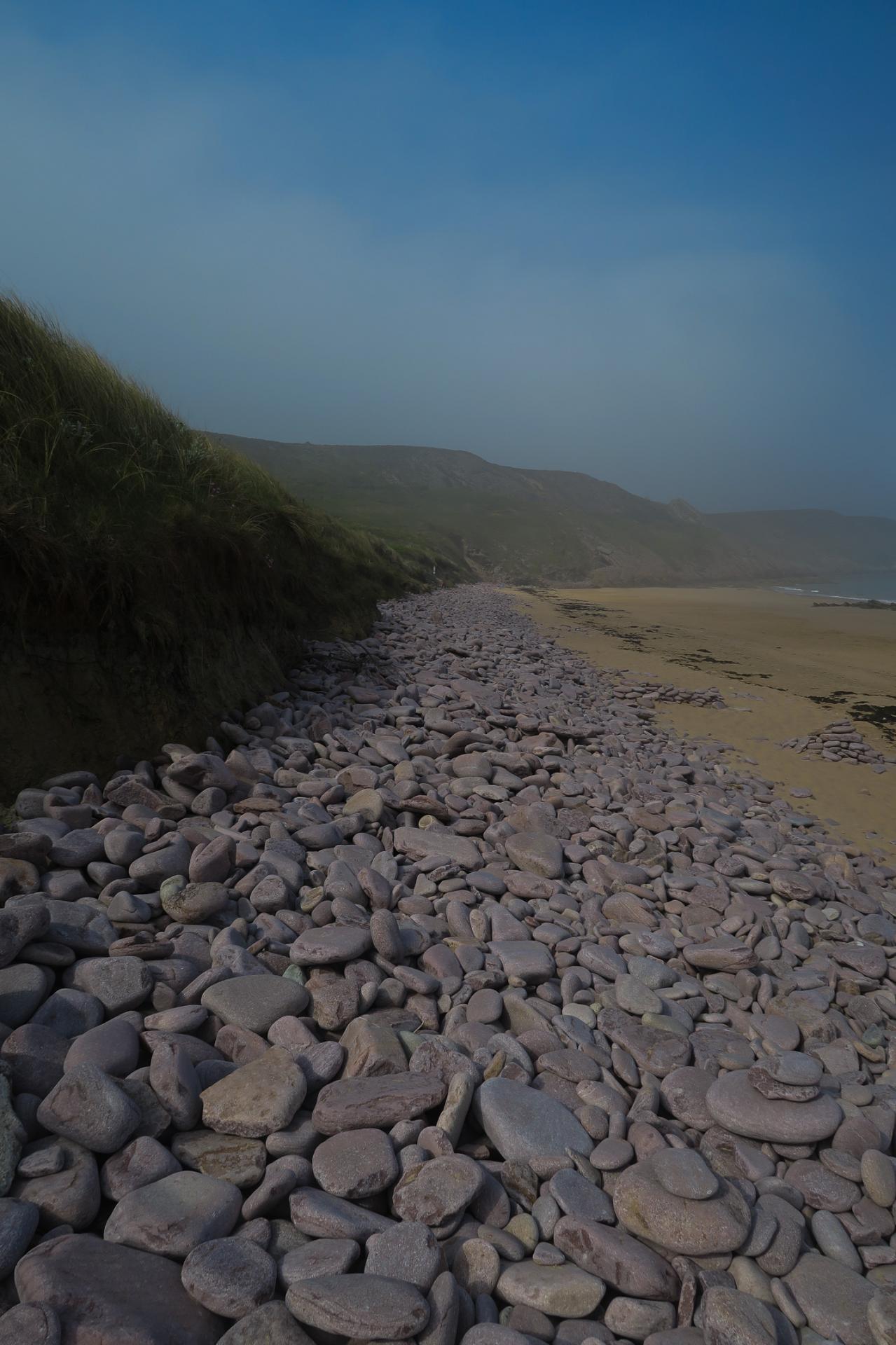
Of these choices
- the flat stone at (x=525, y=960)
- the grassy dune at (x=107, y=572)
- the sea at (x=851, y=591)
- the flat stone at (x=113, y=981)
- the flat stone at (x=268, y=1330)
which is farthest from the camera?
the sea at (x=851, y=591)

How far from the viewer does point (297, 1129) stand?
1.92 m

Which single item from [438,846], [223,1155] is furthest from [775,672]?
[223,1155]

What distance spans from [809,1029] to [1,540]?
5.16 m

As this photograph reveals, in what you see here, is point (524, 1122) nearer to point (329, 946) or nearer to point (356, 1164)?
point (356, 1164)

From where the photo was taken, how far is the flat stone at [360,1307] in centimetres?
136

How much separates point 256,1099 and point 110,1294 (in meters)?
0.61

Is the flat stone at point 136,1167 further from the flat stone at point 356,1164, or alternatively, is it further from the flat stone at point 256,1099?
the flat stone at point 356,1164

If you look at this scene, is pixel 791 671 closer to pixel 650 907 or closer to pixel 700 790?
pixel 700 790

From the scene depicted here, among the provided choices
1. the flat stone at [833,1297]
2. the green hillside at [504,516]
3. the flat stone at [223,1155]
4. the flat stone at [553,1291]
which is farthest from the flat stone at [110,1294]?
the green hillside at [504,516]

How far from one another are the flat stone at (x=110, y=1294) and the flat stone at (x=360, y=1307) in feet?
0.65

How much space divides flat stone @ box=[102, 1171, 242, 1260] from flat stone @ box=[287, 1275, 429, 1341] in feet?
0.90

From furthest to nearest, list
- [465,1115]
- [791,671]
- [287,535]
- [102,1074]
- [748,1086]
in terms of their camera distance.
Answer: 1. [791,671]
2. [287,535]
3. [748,1086]
4. [465,1115]
5. [102,1074]

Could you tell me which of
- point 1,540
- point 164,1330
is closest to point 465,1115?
point 164,1330

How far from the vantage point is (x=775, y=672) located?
15.3 m
